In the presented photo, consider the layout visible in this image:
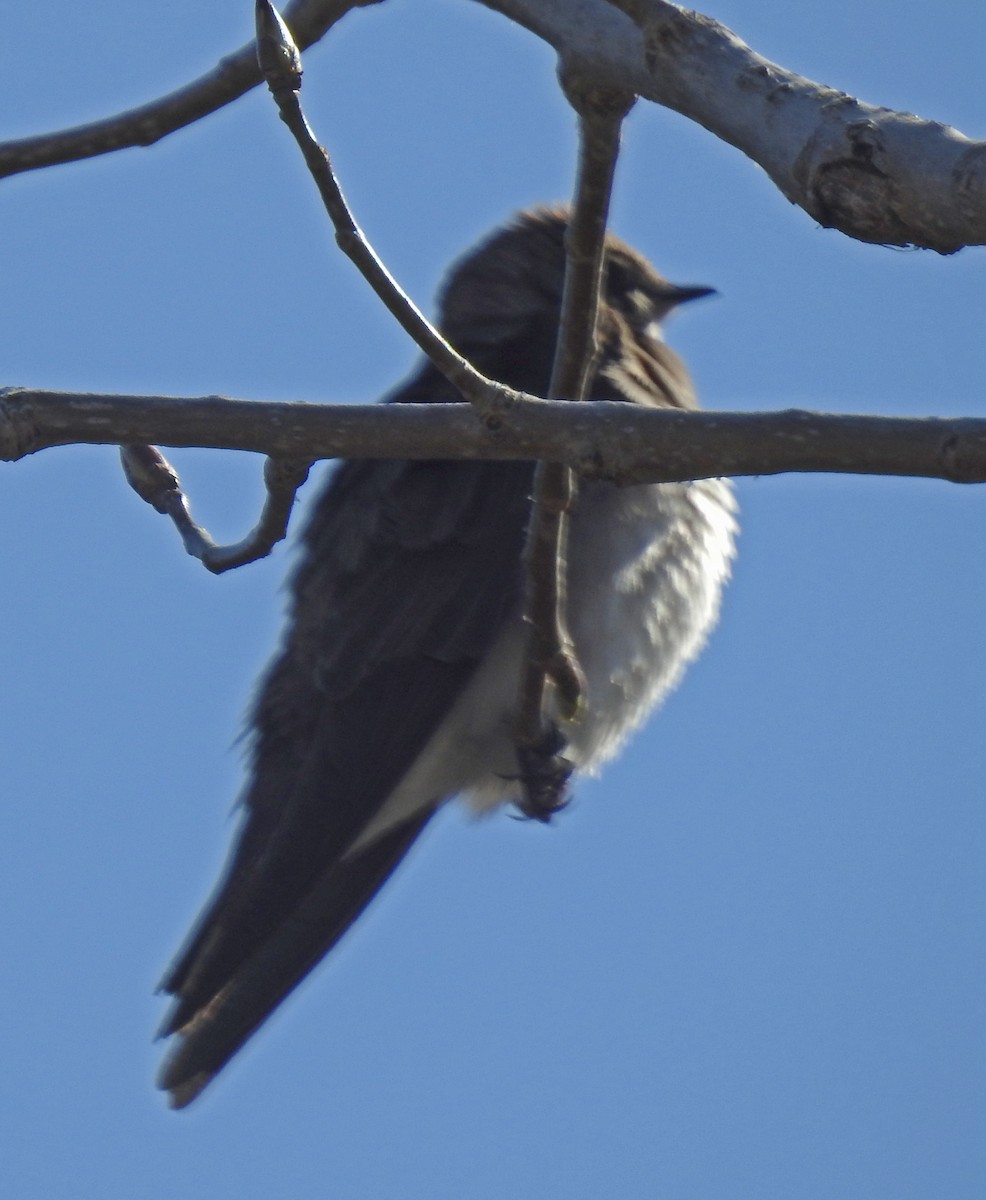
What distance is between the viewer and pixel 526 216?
741 centimetres

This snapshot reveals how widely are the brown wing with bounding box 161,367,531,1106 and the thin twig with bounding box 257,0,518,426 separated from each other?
2996 millimetres

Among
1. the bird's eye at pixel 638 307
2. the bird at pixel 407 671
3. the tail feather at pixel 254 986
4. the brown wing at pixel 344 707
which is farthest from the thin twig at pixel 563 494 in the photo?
the bird's eye at pixel 638 307

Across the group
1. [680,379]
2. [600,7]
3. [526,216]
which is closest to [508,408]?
[600,7]

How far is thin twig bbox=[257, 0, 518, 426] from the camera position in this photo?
2.75 meters

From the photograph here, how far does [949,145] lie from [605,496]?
3.69 m

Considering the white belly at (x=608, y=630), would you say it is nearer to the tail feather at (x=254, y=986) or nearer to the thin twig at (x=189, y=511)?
the tail feather at (x=254, y=986)

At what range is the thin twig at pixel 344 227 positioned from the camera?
2750 millimetres

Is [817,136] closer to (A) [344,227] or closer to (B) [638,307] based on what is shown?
(A) [344,227]

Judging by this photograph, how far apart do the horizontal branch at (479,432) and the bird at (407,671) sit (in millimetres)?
2691

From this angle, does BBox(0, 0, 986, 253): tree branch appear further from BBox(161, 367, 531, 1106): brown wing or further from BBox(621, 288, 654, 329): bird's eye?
BBox(621, 288, 654, 329): bird's eye

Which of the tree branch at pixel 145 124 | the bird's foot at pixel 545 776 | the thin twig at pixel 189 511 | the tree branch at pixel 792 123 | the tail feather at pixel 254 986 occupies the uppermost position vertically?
the tree branch at pixel 792 123

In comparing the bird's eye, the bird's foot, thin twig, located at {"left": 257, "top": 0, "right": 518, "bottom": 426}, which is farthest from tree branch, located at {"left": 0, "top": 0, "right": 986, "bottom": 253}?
the bird's eye

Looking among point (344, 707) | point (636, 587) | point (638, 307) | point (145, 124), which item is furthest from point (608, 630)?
point (145, 124)

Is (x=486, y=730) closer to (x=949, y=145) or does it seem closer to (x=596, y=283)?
Result: (x=596, y=283)
